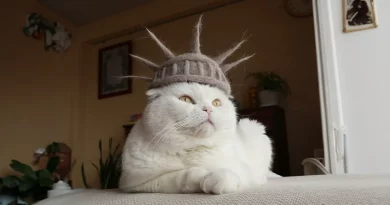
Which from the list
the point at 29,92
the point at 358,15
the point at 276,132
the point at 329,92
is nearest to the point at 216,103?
the point at 329,92

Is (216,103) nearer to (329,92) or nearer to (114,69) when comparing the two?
(329,92)

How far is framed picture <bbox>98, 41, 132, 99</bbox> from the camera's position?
2.98 meters

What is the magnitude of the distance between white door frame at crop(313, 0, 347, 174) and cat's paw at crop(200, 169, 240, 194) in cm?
80

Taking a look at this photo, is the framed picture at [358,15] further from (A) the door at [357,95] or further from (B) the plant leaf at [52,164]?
(B) the plant leaf at [52,164]

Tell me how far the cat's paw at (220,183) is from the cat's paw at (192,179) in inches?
1.1

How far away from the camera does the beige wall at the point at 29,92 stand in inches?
99.3

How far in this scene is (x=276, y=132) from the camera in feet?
6.30

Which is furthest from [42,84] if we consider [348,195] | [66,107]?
[348,195]

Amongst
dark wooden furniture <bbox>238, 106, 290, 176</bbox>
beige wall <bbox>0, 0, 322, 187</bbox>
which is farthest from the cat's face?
beige wall <bbox>0, 0, 322, 187</bbox>

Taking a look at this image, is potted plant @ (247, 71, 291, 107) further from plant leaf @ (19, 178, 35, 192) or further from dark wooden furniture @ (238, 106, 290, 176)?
plant leaf @ (19, 178, 35, 192)

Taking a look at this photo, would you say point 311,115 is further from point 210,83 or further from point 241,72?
point 210,83

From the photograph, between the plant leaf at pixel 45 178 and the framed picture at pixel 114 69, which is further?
the framed picture at pixel 114 69

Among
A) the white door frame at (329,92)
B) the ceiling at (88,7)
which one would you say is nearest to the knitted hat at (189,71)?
the white door frame at (329,92)

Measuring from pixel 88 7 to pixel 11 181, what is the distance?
1.69 metres
